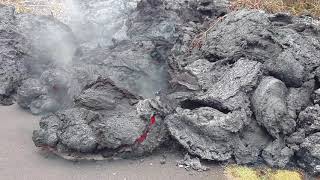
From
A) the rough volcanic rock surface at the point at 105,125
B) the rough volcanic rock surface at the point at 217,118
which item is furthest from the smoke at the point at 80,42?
the rough volcanic rock surface at the point at 217,118

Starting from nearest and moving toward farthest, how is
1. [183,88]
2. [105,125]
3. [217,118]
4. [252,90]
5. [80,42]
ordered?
1. [105,125]
2. [217,118]
3. [252,90]
4. [183,88]
5. [80,42]

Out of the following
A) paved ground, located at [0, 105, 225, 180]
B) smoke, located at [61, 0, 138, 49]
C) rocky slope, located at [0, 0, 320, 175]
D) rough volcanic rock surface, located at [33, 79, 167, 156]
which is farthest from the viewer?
smoke, located at [61, 0, 138, 49]

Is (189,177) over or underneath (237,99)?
underneath

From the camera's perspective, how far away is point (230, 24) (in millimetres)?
8820

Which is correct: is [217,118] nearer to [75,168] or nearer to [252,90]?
[252,90]

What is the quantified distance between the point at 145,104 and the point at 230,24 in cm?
268

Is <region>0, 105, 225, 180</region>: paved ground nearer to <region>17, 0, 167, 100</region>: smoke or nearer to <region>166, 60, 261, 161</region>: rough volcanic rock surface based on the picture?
<region>166, 60, 261, 161</region>: rough volcanic rock surface

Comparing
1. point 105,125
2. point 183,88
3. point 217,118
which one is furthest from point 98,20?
point 217,118

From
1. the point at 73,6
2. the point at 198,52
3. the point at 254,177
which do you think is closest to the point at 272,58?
the point at 198,52

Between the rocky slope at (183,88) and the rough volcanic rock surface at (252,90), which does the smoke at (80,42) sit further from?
the rough volcanic rock surface at (252,90)

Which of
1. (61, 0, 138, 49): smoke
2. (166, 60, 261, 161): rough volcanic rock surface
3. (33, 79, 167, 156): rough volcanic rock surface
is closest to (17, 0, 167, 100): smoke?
(61, 0, 138, 49): smoke

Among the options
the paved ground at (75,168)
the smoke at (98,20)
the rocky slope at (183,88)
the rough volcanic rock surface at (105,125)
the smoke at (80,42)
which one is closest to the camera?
the paved ground at (75,168)

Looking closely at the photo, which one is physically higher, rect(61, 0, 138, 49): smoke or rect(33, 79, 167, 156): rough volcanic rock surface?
rect(33, 79, 167, 156): rough volcanic rock surface

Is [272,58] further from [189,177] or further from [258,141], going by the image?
[189,177]
